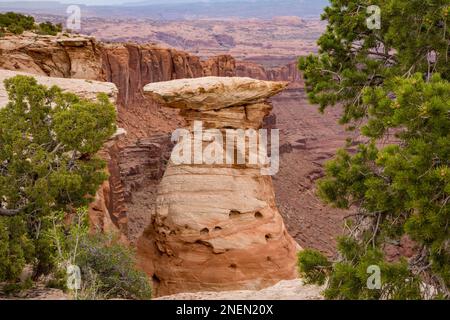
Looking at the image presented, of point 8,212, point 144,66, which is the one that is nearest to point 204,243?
point 8,212

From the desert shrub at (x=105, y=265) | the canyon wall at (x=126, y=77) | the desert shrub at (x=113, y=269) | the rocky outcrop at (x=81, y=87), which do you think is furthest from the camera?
the canyon wall at (x=126, y=77)

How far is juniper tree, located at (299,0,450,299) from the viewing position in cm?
854

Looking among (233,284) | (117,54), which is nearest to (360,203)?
(233,284)

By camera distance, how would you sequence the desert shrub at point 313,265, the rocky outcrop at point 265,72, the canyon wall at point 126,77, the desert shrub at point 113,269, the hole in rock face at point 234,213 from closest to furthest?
1. the desert shrub at point 313,265
2. the desert shrub at point 113,269
3. the hole in rock face at point 234,213
4. the canyon wall at point 126,77
5. the rocky outcrop at point 265,72

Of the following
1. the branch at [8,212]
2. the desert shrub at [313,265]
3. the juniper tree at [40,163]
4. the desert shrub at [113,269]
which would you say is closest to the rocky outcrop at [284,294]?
Answer: the desert shrub at [313,265]

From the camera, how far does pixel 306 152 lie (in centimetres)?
7788

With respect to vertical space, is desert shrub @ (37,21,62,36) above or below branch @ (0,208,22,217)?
above

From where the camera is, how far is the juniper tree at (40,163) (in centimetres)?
1344

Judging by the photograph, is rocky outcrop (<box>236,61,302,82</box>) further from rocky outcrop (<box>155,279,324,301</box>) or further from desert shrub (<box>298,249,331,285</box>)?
desert shrub (<box>298,249,331,285</box>)

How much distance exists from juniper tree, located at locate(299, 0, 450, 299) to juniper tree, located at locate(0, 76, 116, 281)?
5.44 meters

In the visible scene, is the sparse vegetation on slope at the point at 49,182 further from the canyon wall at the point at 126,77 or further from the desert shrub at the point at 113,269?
the canyon wall at the point at 126,77

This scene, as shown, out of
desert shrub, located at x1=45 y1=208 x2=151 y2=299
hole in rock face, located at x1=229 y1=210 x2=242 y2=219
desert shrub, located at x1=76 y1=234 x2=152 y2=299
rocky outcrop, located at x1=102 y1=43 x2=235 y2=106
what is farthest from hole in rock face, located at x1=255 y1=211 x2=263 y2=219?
rocky outcrop, located at x1=102 y1=43 x2=235 y2=106

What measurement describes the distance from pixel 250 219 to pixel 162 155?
89.3 feet

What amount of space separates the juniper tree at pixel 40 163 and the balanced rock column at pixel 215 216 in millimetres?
7440
